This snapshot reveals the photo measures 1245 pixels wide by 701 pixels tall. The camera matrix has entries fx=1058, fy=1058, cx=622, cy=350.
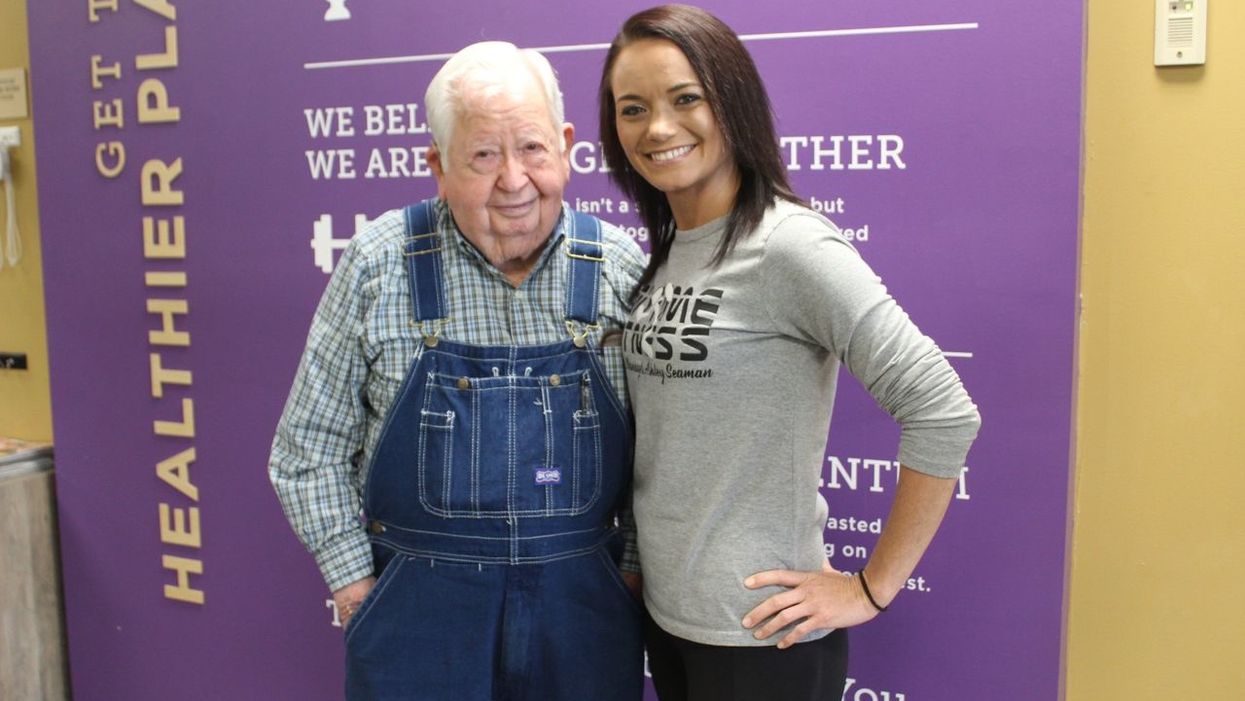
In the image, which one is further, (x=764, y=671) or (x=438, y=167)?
(x=438, y=167)

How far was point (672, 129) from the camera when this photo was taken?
1279 millimetres

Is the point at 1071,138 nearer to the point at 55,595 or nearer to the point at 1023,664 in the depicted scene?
the point at 1023,664

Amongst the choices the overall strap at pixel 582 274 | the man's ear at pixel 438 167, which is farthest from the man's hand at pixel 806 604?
the man's ear at pixel 438 167

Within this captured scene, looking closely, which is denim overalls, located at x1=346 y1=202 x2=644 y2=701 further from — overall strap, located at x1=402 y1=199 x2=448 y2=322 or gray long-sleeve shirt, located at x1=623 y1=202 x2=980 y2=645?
gray long-sleeve shirt, located at x1=623 y1=202 x2=980 y2=645

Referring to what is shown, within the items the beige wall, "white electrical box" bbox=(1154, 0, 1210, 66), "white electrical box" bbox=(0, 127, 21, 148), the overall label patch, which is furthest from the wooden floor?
"white electrical box" bbox=(1154, 0, 1210, 66)

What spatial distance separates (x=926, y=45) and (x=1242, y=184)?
533 millimetres

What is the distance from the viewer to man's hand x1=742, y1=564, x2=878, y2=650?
1283 millimetres

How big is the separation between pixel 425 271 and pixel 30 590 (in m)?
1.82

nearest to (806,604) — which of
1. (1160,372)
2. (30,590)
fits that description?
(1160,372)

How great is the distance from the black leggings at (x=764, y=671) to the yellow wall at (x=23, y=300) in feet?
6.86

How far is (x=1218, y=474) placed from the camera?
1.73 m

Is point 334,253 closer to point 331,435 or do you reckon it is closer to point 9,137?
point 331,435

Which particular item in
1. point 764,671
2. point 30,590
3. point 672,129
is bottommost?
point 30,590

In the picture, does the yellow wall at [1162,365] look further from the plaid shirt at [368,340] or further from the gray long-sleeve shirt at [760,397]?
the plaid shirt at [368,340]
